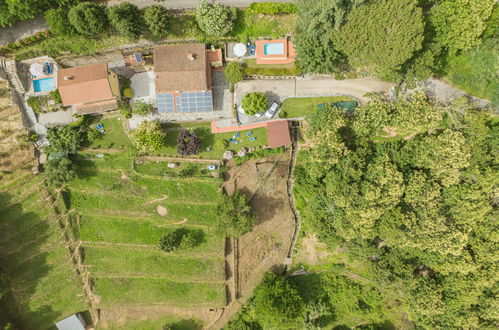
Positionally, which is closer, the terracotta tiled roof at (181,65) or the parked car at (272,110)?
the terracotta tiled roof at (181,65)

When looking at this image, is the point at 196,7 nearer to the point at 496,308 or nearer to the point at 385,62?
the point at 385,62

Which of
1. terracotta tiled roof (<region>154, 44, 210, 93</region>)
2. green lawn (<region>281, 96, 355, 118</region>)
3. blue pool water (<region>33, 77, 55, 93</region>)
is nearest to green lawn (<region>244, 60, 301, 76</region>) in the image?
green lawn (<region>281, 96, 355, 118</region>)

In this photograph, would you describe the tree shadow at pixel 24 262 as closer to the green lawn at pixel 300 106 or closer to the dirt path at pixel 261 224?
the dirt path at pixel 261 224

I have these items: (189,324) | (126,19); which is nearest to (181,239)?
(189,324)

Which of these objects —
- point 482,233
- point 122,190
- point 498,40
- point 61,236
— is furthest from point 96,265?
point 498,40

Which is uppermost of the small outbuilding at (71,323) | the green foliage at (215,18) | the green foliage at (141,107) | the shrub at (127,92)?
the green foliage at (215,18)

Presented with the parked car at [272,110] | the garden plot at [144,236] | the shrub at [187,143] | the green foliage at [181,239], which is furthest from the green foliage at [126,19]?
the green foliage at [181,239]

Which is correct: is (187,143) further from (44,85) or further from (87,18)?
(44,85)
